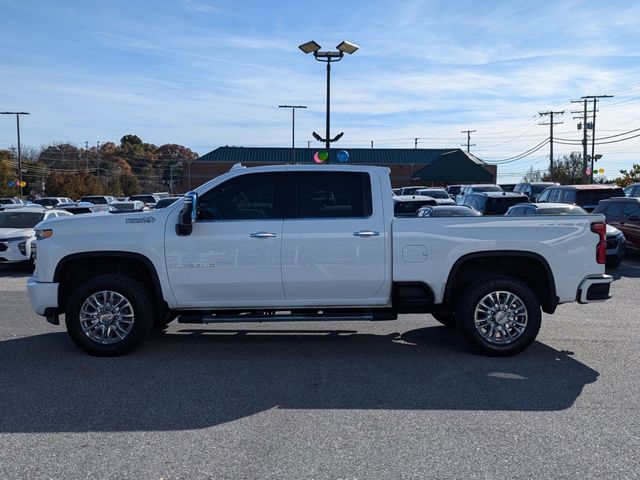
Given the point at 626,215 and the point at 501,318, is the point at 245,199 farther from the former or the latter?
the point at 626,215

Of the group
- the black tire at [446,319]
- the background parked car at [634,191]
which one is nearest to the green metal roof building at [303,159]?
the background parked car at [634,191]

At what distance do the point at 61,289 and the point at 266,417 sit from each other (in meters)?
3.27

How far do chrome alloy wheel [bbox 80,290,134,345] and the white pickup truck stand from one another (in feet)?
0.04

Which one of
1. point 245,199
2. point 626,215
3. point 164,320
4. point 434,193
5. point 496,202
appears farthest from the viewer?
point 434,193

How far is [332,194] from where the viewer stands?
699 cm

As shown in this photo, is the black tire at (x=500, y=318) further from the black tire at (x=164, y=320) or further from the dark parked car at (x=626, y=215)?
the dark parked car at (x=626, y=215)

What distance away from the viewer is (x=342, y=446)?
4.51 m

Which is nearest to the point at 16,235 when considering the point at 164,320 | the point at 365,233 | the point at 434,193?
the point at 164,320

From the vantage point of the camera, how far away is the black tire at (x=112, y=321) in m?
6.77

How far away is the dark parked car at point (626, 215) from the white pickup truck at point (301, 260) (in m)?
10.8

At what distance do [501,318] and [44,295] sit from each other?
487 cm

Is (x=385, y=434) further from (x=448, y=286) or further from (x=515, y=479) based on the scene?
(x=448, y=286)

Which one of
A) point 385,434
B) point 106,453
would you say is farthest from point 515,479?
point 106,453

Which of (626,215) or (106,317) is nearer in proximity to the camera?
(106,317)
